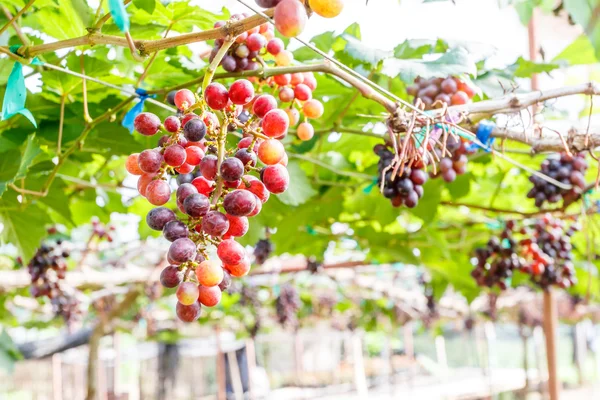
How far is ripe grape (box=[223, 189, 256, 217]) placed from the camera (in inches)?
28.5

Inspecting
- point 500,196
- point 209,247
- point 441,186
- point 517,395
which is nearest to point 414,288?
point 517,395

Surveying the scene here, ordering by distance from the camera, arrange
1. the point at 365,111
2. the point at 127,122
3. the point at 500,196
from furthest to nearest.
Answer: the point at 500,196
the point at 365,111
the point at 127,122

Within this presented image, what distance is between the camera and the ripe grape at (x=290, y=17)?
610 millimetres

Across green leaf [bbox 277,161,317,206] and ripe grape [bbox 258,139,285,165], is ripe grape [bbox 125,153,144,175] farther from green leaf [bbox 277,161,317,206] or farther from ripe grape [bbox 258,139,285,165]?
green leaf [bbox 277,161,317,206]

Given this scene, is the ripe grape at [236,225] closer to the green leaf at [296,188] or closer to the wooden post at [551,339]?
the green leaf at [296,188]

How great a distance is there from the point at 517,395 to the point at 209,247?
14.1m

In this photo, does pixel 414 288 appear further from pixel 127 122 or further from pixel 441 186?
pixel 127 122

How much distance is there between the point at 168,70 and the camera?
1.58 meters

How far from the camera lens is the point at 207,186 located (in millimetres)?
796

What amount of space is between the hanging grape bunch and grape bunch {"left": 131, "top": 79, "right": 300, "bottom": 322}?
201 cm

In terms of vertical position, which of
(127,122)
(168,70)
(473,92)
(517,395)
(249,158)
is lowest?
(517,395)

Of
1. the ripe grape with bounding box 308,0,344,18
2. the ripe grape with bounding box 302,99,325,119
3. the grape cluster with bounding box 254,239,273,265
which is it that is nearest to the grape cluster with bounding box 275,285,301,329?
the grape cluster with bounding box 254,239,273,265

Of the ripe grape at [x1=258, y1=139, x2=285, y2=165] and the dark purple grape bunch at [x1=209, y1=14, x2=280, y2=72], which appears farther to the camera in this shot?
the dark purple grape bunch at [x1=209, y1=14, x2=280, y2=72]

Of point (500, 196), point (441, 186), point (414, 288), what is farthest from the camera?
point (414, 288)
